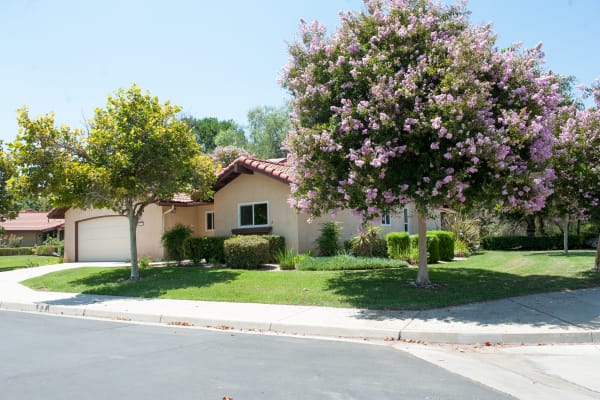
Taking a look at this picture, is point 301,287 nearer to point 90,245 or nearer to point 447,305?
point 447,305

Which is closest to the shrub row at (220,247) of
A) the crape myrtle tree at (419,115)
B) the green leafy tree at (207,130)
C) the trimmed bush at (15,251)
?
the crape myrtle tree at (419,115)

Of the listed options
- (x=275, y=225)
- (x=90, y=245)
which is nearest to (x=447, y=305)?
(x=275, y=225)

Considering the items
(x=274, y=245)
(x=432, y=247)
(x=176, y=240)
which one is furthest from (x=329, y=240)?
(x=176, y=240)

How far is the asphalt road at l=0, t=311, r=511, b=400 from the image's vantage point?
516 centimetres

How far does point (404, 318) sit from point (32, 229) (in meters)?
48.5

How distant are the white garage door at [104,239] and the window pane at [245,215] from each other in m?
6.89

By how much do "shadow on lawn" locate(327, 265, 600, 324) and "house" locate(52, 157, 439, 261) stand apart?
404cm

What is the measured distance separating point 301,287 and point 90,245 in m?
16.8

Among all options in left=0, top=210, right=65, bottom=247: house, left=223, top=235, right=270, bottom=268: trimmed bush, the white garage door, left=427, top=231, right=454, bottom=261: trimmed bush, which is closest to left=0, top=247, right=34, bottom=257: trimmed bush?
left=0, top=210, right=65, bottom=247: house

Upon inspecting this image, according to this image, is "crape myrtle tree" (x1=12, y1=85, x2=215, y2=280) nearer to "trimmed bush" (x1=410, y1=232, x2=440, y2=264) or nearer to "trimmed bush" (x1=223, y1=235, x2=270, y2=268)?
"trimmed bush" (x1=223, y1=235, x2=270, y2=268)

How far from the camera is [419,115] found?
9711 mm

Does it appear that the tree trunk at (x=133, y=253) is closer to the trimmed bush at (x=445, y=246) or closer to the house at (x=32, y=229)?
the trimmed bush at (x=445, y=246)

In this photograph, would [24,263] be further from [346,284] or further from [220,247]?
[346,284]

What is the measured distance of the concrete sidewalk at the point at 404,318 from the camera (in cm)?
781
